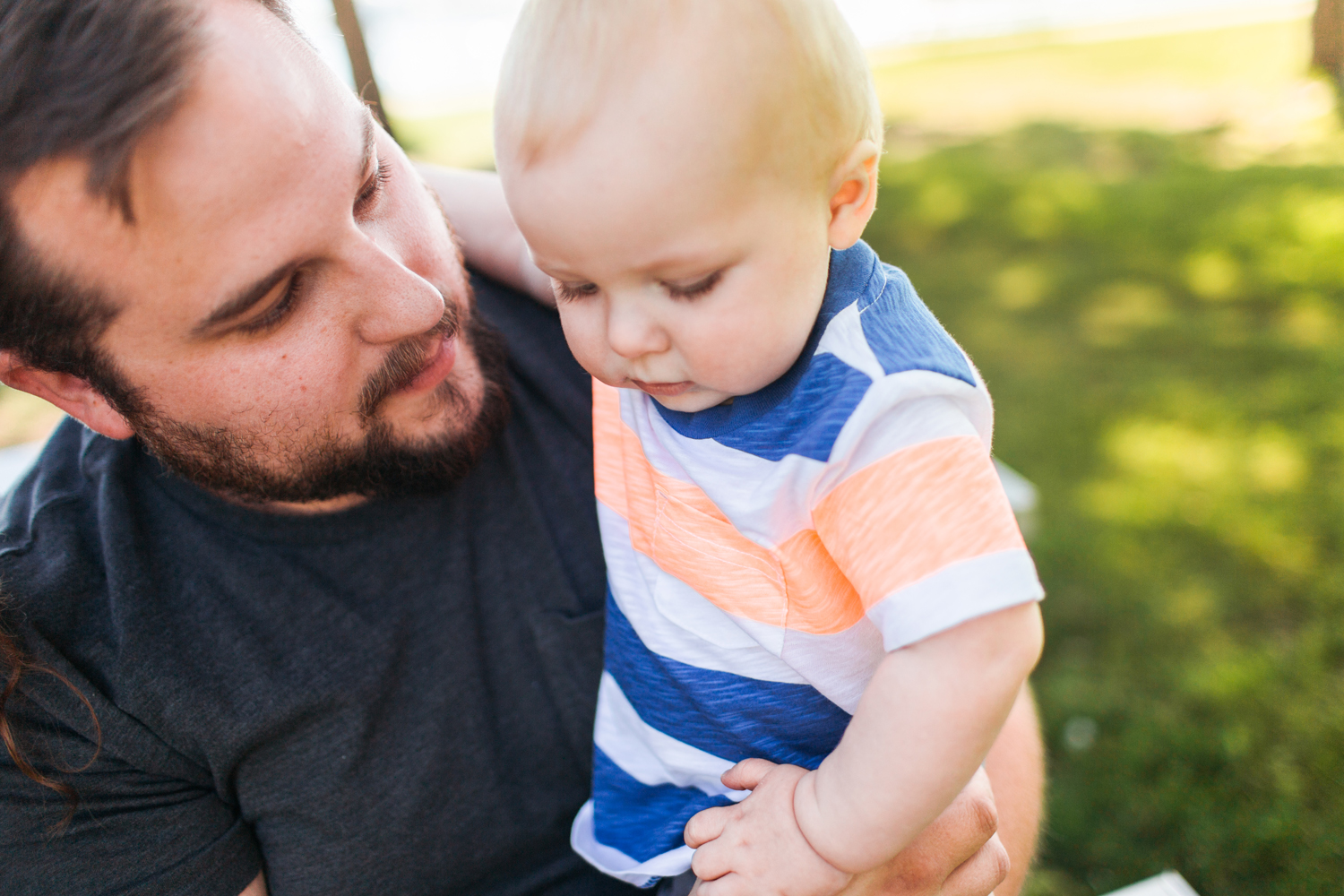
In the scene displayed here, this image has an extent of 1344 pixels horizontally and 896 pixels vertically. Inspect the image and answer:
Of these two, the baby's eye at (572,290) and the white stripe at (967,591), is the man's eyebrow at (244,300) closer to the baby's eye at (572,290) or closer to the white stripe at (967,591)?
the baby's eye at (572,290)

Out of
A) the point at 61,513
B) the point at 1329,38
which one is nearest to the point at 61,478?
the point at 61,513

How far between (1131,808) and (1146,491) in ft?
Result: 4.51

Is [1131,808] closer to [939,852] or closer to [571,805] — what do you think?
[939,852]

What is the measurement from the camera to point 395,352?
57.6 inches

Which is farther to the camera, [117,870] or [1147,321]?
[1147,321]

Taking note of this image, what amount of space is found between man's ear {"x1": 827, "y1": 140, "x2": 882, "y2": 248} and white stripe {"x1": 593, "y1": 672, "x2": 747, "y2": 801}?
781mm

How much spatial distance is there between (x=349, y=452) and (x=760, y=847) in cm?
92

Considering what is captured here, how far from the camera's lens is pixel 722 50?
0.89 meters

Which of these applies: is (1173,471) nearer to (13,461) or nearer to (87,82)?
(87,82)

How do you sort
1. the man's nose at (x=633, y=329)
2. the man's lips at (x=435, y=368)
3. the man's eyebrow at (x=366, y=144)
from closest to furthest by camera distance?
the man's nose at (x=633, y=329) → the man's eyebrow at (x=366, y=144) → the man's lips at (x=435, y=368)

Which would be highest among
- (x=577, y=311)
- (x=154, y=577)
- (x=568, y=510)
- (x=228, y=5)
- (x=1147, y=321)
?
(x=228, y=5)

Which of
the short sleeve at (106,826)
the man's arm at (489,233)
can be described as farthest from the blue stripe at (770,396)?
the short sleeve at (106,826)

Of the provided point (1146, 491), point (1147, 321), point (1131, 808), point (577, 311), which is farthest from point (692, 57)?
point (1147, 321)

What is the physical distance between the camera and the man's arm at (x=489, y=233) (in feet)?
5.94
